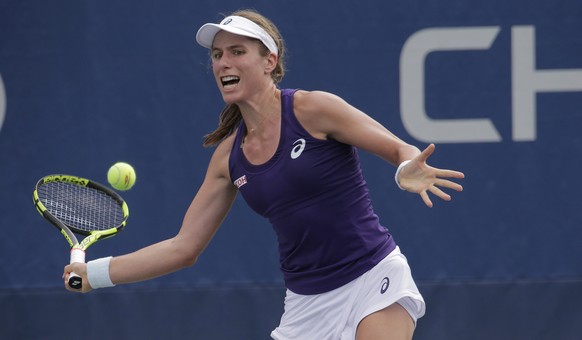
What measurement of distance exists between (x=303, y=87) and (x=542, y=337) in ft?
5.53

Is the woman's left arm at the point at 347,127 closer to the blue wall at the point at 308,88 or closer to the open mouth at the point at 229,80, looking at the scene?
the open mouth at the point at 229,80

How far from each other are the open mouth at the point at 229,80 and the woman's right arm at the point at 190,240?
209mm

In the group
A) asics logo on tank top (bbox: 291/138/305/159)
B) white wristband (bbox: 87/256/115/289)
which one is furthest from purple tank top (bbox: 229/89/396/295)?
white wristband (bbox: 87/256/115/289)

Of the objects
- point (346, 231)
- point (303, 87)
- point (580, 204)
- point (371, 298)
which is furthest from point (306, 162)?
point (580, 204)

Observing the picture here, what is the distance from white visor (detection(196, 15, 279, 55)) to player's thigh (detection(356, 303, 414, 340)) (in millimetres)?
909

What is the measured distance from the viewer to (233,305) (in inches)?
211

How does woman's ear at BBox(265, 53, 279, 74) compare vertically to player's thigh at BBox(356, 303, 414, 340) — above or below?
above

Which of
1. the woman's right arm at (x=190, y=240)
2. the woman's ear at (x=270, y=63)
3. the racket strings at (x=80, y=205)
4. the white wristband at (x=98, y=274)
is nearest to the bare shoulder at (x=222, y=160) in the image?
the woman's right arm at (x=190, y=240)

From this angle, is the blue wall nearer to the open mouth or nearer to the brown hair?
the brown hair

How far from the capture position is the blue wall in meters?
5.32

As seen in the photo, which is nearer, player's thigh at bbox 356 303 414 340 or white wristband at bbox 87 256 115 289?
player's thigh at bbox 356 303 414 340

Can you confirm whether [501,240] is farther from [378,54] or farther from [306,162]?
[306,162]

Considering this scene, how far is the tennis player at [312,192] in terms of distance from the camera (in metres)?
3.28

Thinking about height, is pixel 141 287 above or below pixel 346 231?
below
